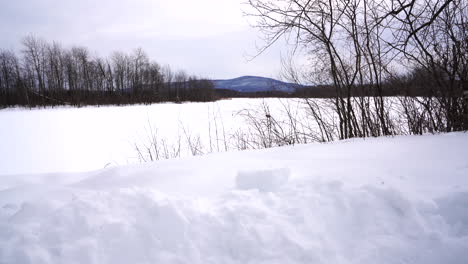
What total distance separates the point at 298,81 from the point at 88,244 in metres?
4.60

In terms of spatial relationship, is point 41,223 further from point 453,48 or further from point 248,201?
point 453,48

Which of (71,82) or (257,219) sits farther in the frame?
(71,82)

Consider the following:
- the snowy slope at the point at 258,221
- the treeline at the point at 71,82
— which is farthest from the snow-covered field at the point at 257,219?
the treeline at the point at 71,82

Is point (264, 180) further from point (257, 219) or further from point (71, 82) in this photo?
point (71, 82)

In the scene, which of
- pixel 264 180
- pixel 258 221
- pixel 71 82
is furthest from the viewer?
pixel 71 82

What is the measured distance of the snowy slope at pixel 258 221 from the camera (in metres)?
1.10

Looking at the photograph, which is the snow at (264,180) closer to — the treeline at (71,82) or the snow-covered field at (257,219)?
the snow-covered field at (257,219)

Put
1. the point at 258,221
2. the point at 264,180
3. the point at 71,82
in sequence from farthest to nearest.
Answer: the point at 71,82, the point at 264,180, the point at 258,221

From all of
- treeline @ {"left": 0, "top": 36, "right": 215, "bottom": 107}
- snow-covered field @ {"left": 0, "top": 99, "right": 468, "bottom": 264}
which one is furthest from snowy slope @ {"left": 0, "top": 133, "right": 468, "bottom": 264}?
treeline @ {"left": 0, "top": 36, "right": 215, "bottom": 107}

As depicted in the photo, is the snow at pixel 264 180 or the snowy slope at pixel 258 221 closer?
the snowy slope at pixel 258 221

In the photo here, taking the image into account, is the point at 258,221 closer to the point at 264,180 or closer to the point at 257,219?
the point at 257,219

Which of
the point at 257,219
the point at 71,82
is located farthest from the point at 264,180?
the point at 71,82

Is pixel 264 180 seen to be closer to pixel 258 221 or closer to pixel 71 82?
pixel 258 221

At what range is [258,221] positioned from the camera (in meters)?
1.26
